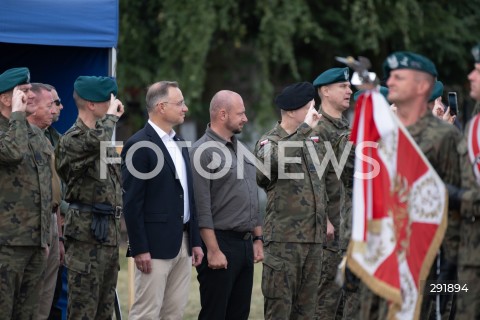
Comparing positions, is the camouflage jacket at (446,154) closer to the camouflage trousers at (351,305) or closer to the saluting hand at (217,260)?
the camouflage trousers at (351,305)

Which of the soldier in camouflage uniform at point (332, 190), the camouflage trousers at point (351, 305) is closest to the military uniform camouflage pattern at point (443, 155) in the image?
the camouflage trousers at point (351, 305)

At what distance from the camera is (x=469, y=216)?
6059mm

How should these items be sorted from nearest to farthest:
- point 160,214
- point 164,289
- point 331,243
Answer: point 160,214, point 164,289, point 331,243

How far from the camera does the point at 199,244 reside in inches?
314

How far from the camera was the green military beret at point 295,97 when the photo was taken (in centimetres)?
852

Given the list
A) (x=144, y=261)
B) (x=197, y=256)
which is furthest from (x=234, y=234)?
(x=144, y=261)

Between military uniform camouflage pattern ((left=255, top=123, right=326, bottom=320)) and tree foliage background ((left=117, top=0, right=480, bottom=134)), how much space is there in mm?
8464

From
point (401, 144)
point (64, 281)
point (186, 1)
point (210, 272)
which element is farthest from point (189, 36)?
Answer: point (401, 144)

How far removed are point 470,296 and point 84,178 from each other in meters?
3.15

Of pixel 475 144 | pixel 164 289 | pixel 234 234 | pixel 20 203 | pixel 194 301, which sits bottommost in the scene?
pixel 194 301

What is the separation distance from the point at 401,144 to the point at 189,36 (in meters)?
11.1

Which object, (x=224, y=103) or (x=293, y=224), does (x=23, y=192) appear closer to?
(x=224, y=103)

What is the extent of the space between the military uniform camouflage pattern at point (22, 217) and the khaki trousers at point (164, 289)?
75 centimetres

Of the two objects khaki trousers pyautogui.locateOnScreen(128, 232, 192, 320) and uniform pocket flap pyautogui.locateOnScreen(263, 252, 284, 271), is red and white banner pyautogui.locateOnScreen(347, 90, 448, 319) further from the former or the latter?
uniform pocket flap pyautogui.locateOnScreen(263, 252, 284, 271)
